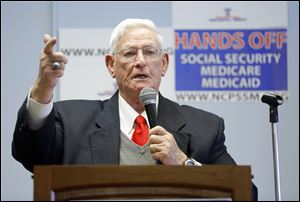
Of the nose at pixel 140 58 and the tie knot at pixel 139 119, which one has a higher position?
the nose at pixel 140 58

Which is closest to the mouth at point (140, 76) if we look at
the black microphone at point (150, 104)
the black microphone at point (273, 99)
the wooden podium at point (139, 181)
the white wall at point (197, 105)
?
the black microphone at point (150, 104)

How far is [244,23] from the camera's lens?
4402 mm

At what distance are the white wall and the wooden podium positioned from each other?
272 centimetres

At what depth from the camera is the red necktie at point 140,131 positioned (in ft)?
8.79

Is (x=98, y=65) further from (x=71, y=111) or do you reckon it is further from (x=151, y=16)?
(x=71, y=111)

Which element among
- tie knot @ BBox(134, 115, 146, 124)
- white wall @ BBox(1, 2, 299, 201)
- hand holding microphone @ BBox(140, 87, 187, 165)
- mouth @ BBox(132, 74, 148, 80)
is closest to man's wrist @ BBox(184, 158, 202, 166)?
hand holding microphone @ BBox(140, 87, 187, 165)

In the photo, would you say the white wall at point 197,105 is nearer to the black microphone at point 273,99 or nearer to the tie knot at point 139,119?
the tie knot at point 139,119

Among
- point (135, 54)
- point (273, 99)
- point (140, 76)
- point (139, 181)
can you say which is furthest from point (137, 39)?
point (139, 181)

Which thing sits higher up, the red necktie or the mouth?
the mouth

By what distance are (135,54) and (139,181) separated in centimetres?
132

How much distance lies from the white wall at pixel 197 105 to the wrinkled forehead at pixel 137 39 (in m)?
1.48

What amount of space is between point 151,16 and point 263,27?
0.77 metres

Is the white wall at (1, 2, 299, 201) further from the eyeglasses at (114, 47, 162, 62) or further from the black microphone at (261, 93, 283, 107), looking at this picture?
the black microphone at (261, 93, 283, 107)

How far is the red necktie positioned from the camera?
2.68m
